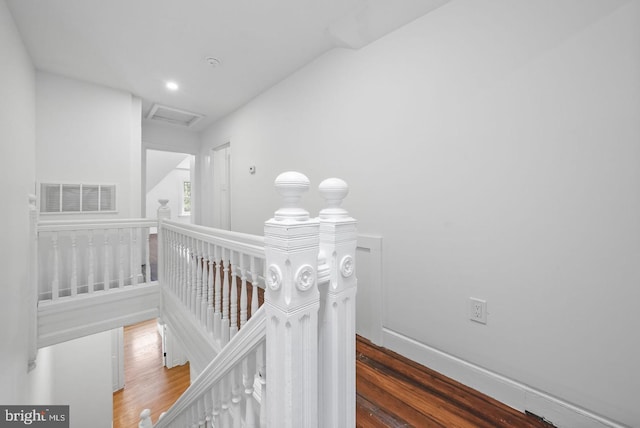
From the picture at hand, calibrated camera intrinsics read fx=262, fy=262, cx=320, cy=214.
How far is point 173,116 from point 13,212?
9.01 feet

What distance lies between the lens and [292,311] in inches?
24.2

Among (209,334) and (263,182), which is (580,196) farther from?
(263,182)

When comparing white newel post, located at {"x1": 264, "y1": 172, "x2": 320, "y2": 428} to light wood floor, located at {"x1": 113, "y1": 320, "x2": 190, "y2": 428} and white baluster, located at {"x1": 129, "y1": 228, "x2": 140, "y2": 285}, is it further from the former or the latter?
light wood floor, located at {"x1": 113, "y1": 320, "x2": 190, "y2": 428}

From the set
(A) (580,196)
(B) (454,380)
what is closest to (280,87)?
(A) (580,196)

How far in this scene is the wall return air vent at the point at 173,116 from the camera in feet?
12.1

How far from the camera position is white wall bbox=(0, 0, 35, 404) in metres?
1.64

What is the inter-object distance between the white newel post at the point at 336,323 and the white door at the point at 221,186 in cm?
384

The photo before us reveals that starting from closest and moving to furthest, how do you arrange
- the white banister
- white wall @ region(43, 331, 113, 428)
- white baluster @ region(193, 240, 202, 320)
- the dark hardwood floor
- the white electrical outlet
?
1. the dark hardwood floor
2. the white electrical outlet
3. white baluster @ region(193, 240, 202, 320)
4. the white banister
5. white wall @ region(43, 331, 113, 428)

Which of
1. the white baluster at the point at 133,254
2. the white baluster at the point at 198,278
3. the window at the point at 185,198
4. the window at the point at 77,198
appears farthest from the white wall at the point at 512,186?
the window at the point at 185,198

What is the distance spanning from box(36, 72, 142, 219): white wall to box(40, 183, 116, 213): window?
0.06 metres

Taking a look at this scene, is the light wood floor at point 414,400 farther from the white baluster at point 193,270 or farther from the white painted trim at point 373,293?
the white baluster at point 193,270

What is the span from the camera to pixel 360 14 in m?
1.82

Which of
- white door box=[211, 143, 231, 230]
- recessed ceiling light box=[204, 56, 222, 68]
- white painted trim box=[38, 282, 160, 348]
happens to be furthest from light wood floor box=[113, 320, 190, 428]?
recessed ceiling light box=[204, 56, 222, 68]

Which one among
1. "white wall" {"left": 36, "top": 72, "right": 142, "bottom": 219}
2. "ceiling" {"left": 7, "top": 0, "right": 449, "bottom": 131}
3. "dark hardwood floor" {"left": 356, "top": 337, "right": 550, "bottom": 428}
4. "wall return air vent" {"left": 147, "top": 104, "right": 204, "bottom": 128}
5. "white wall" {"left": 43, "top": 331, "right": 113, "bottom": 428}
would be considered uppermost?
"wall return air vent" {"left": 147, "top": 104, "right": 204, "bottom": 128}
